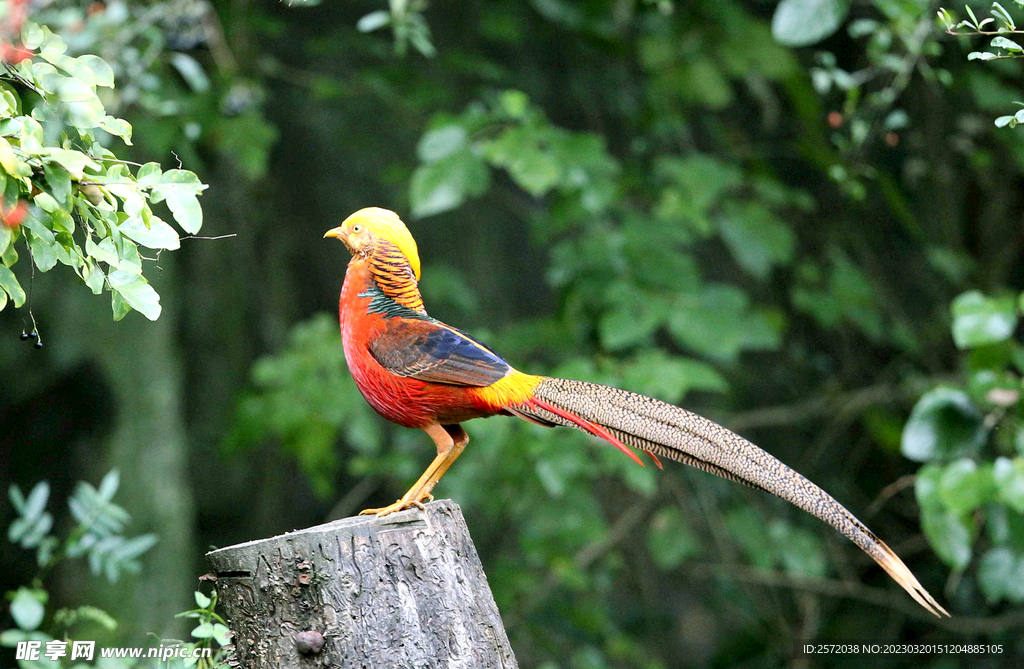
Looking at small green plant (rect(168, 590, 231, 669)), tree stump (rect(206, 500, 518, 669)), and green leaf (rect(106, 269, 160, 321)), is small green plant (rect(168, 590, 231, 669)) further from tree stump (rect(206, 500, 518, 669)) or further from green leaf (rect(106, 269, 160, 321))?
green leaf (rect(106, 269, 160, 321))

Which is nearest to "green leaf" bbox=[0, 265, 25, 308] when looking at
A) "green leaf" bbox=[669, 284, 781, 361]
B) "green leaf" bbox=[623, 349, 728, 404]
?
"green leaf" bbox=[623, 349, 728, 404]

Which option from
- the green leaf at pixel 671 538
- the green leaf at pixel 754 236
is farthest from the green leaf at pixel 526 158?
the green leaf at pixel 671 538

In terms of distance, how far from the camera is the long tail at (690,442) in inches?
84.0

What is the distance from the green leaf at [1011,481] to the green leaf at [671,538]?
2.32 m

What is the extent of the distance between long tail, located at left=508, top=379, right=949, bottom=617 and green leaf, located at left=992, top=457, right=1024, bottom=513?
106 centimetres

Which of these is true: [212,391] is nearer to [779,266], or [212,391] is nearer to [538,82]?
[538,82]

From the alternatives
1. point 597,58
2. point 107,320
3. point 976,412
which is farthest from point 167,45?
point 976,412

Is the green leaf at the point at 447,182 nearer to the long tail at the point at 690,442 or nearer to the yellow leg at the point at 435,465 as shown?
the yellow leg at the point at 435,465

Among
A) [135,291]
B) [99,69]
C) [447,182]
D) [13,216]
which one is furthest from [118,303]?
[447,182]

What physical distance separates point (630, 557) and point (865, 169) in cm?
382

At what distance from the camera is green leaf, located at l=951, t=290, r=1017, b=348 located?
3.37m

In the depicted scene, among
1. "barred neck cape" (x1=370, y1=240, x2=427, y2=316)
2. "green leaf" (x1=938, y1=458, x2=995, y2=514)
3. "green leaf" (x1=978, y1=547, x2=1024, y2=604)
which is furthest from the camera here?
"green leaf" (x1=978, y1=547, x2=1024, y2=604)

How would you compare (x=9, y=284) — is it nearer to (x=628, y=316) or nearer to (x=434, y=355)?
(x=434, y=355)

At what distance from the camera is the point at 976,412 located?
356 centimetres
